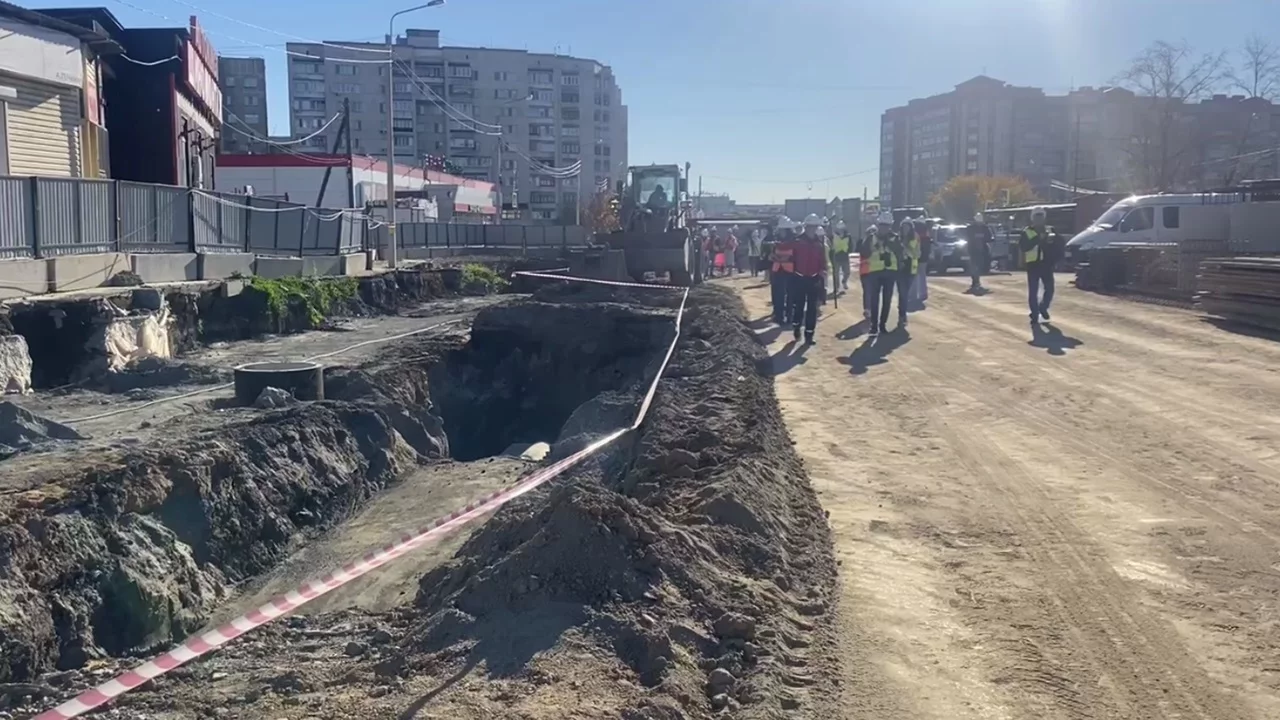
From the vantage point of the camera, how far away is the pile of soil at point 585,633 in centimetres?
440

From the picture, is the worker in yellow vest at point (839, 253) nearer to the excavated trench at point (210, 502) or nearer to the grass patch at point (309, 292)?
the excavated trench at point (210, 502)

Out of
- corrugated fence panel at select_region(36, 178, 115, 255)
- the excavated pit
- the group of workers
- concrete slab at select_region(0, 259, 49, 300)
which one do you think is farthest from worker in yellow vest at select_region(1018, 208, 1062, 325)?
concrete slab at select_region(0, 259, 49, 300)

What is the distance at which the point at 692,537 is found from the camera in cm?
598

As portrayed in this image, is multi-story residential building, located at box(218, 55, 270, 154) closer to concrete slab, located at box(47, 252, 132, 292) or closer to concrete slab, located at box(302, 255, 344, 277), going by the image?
concrete slab, located at box(302, 255, 344, 277)

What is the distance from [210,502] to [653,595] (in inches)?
193

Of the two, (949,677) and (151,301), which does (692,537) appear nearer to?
(949,677)

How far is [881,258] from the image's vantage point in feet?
55.2

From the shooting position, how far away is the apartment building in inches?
4092

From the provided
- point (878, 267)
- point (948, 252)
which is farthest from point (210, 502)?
point (948, 252)

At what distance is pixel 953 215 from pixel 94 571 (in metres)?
82.7

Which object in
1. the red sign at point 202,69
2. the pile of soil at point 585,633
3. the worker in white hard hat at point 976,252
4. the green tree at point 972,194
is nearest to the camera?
the pile of soil at point 585,633

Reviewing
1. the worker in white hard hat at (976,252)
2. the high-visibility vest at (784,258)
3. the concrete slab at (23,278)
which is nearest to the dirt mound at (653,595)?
the concrete slab at (23,278)

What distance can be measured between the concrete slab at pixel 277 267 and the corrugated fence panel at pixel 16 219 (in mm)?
6610

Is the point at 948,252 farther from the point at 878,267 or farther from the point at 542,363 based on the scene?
the point at 542,363
